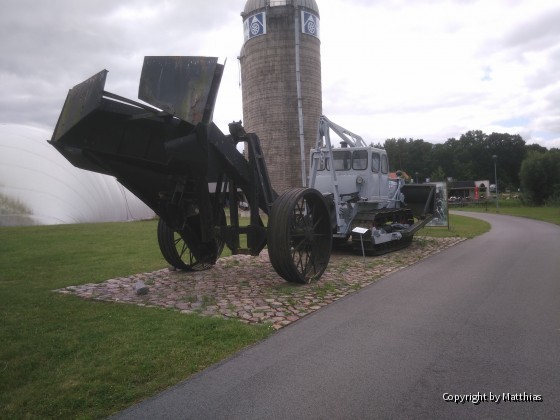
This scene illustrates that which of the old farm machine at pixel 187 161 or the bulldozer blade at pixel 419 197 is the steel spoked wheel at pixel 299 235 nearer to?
the old farm machine at pixel 187 161

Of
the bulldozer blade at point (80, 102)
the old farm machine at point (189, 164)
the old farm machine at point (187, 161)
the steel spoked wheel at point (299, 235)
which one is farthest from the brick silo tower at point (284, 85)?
the bulldozer blade at point (80, 102)

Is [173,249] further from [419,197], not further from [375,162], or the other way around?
[419,197]

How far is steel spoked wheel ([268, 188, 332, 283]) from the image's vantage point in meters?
7.06

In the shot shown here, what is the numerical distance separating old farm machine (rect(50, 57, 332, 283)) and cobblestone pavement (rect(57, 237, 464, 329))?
0.43m

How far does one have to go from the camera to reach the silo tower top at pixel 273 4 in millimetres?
32062

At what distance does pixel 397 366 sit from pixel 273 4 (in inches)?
1268

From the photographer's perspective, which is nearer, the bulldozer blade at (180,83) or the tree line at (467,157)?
the bulldozer blade at (180,83)

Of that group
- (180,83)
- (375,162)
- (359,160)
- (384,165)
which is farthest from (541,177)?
(180,83)

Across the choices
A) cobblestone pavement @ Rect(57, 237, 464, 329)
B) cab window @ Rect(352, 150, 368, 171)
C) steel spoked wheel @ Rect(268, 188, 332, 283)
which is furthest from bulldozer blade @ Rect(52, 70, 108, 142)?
cab window @ Rect(352, 150, 368, 171)

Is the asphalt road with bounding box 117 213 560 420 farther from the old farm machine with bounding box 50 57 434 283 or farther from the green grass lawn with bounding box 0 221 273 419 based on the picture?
the old farm machine with bounding box 50 57 434 283

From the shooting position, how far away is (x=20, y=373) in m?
4.02

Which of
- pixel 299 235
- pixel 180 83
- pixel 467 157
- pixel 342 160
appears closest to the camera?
pixel 180 83

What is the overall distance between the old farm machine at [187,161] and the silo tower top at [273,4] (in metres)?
27.5

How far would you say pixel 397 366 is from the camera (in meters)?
4.13
